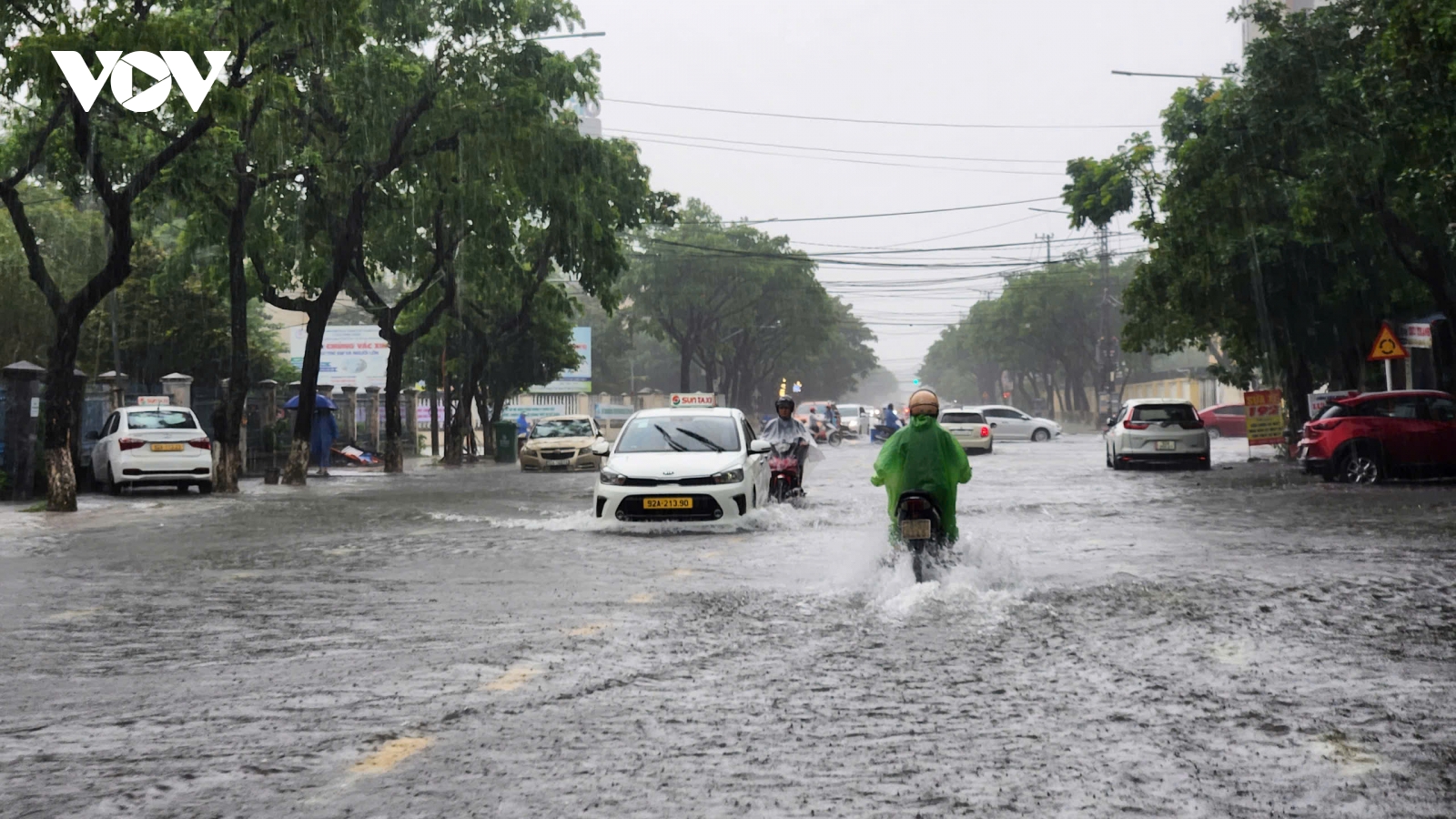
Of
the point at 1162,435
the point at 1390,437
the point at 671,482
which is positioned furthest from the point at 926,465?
the point at 1162,435

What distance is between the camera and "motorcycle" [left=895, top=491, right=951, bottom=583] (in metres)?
10.9

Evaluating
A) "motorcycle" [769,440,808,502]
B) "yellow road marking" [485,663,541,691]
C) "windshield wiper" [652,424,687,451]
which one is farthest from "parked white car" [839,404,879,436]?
"yellow road marking" [485,663,541,691]

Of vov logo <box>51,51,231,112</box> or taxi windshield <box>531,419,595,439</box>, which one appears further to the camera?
taxi windshield <box>531,419,595,439</box>

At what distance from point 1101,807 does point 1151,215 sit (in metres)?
31.6

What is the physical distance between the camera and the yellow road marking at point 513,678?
750cm

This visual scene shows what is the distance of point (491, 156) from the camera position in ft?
101

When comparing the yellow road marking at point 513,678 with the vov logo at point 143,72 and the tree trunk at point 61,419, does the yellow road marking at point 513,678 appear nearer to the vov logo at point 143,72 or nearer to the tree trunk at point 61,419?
the vov logo at point 143,72

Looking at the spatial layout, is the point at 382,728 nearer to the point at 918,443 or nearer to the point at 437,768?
the point at 437,768

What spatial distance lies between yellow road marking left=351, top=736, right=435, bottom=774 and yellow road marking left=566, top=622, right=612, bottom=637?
115 inches

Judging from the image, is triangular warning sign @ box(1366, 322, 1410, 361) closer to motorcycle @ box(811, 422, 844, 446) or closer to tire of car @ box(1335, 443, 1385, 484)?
tire of car @ box(1335, 443, 1385, 484)

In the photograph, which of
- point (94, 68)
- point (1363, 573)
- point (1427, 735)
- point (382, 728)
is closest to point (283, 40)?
point (94, 68)

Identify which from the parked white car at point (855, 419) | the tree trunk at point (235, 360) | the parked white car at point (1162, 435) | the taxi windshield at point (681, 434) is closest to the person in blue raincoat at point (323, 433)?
the tree trunk at point (235, 360)

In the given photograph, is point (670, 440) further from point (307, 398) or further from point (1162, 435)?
point (1162, 435)

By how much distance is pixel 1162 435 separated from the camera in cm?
3284
